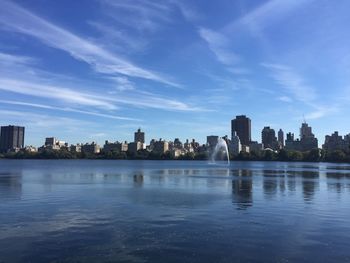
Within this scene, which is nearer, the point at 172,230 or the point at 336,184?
the point at 172,230

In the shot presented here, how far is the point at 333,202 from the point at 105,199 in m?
25.3

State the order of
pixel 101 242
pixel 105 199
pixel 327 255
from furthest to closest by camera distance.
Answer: pixel 105 199, pixel 101 242, pixel 327 255

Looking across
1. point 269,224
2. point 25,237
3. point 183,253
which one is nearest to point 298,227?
point 269,224

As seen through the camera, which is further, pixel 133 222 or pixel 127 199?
pixel 127 199

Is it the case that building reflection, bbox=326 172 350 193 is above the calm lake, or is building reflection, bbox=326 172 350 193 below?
above

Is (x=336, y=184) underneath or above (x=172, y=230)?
Result: above

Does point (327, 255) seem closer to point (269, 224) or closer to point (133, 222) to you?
point (269, 224)

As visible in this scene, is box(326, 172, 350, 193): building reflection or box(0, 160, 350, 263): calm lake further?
box(326, 172, 350, 193): building reflection

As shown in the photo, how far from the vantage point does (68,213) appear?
37625 mm

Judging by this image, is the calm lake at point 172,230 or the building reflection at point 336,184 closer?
the calm lake at point 172,230

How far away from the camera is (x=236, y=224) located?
32906 millimetres

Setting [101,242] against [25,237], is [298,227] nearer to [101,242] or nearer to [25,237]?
[101,242]

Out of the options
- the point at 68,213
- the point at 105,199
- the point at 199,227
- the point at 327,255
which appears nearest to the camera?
the point at 327,255

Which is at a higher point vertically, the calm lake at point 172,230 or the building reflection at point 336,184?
the building reflection at point 336,184
